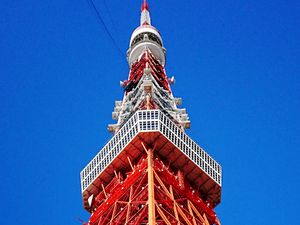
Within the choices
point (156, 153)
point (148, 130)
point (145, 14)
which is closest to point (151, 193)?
point (156, 153)

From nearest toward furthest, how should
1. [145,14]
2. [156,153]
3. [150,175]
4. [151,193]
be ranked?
[151,193] < [150,175] < [156,153] < [145,14]

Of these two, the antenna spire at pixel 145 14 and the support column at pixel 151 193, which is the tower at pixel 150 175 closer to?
the support column at pixel 151 193

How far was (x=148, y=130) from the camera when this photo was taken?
125 feet

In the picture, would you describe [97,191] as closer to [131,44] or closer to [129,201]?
[129,201]

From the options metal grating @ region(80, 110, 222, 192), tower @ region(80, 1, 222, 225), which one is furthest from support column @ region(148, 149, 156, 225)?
metal grating @ region(80, 110, 222, 192)

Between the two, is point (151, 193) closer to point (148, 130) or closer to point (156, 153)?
point (156, 153)

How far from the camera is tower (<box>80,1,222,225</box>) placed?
34.2 m

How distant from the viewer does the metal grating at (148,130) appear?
38.7 m

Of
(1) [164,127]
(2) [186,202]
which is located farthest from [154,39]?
(2) [186,202]

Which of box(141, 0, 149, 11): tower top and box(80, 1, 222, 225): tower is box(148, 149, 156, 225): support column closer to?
box(80, 1, 222, 225): tower

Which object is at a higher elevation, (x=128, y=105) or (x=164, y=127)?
(x=128, y=105)

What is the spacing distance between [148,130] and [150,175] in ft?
12.4

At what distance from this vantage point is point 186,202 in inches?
1442

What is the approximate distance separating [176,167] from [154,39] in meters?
18.9
